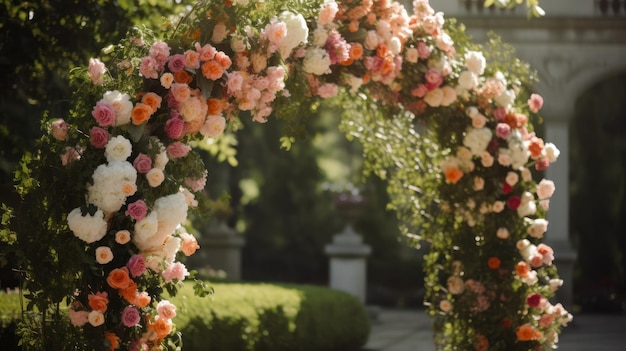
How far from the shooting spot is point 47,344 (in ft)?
15.5

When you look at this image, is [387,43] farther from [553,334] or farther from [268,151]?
[268,151]

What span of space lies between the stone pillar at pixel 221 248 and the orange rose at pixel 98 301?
11.0 metres

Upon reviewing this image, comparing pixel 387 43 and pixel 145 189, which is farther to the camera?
pixel 387 43

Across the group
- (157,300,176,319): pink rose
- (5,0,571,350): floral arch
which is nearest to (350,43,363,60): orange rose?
(5,0,571,350): floral arch

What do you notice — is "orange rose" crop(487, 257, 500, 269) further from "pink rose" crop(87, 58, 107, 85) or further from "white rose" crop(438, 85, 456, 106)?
"pink rose" crop(87, 58, 107, 85)

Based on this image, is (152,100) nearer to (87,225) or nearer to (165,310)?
(87,225)

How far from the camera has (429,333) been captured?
1316 centimetres

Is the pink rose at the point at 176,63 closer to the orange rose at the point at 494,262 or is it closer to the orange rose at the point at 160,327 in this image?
the orange rose at the point at 160,327

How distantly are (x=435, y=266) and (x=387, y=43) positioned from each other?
1950 millimetres

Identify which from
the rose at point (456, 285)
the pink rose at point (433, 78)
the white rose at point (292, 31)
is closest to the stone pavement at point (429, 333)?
the rose at point (456, 285)

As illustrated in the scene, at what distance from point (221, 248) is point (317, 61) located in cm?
1048

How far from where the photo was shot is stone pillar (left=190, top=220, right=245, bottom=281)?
51.3 feet

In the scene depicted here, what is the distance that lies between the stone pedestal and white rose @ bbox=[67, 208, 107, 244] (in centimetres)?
1002

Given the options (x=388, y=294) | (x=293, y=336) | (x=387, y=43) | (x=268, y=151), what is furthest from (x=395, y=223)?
(x=387, y=43)
